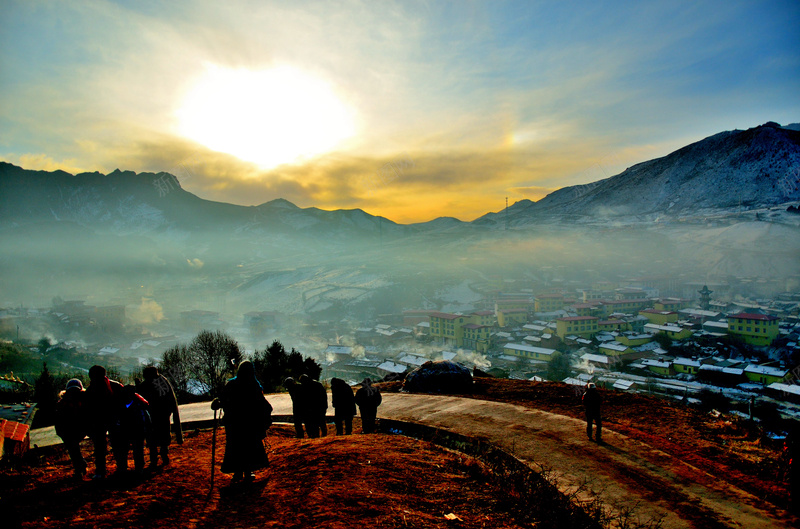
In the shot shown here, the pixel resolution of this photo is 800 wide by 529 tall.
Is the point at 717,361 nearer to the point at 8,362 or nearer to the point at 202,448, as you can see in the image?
the point at 202,448

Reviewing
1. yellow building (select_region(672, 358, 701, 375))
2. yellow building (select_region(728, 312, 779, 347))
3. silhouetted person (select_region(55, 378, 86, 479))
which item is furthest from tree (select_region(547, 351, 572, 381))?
silhouetted person (select_region(55, 378, 86, 479))

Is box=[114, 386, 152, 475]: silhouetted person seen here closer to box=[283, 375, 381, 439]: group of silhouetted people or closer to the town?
box=[283, 375, 381, 439]: group of silhouetted people

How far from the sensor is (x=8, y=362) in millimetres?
45406

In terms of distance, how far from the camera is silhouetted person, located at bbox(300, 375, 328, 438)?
875 cm

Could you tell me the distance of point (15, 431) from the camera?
8.05 metres

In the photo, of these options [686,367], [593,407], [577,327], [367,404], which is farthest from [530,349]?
[367,404]

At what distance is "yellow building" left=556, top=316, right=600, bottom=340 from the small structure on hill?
42686 mm

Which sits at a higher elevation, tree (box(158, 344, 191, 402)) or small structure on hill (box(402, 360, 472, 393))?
small structure on hill (box(402, 360, 472, 393))

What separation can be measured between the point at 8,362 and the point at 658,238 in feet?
515

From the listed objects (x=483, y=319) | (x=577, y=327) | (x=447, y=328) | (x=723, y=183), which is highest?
(x=723, y=183)

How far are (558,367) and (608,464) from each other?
1431 inches

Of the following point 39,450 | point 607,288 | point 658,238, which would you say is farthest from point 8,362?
point 658,238

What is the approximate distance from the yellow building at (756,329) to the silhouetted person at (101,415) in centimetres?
6039

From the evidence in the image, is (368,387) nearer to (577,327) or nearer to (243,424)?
(243,424)
